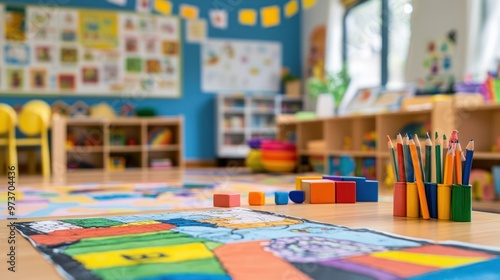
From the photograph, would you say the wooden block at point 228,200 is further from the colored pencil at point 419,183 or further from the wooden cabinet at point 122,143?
the wooden cabinet at point 122,143

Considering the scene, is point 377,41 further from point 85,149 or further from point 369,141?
point 85,149

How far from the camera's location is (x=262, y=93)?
22.9 feet

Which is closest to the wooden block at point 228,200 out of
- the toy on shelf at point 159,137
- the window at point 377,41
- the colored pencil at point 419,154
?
the colored pencil at point 419,154

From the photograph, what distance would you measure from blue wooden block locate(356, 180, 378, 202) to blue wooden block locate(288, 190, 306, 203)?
0.13 m

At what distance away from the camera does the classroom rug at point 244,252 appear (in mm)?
639

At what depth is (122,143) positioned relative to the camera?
6.29m

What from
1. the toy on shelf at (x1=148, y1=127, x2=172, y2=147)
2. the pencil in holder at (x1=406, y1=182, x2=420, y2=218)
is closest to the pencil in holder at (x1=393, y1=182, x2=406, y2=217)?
the pencil in holder at (x1=406, y1=182, x2=420, y2=218)

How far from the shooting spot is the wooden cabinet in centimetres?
611

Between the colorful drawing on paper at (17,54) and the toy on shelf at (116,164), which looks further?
the toy on shelf at (116,164)

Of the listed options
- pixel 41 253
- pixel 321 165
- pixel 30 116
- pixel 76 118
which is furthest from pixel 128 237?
pixel 76 118

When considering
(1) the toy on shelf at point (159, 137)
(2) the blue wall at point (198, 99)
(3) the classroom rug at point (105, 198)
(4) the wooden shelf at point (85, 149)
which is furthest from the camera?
(2) the blue wall at point (198, 99)

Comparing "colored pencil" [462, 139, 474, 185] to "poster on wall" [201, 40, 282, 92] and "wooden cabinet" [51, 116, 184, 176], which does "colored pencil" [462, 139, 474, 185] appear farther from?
"poster on wall" [201, 40, 282, 92]

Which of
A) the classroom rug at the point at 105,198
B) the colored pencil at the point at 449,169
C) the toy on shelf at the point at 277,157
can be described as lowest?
the classroom rug at the point at 105,198

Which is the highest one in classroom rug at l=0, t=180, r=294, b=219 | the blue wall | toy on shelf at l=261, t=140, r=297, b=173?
the blue wall
